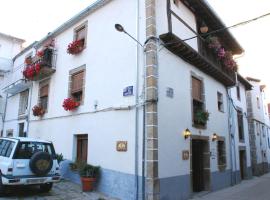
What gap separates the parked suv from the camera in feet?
23.2

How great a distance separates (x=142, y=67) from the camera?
26.9ft

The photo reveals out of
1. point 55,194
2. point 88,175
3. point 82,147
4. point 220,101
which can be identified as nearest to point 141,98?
point 88,175

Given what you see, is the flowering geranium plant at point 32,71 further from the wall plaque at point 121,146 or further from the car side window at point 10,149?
the wall plaque at point 121,146

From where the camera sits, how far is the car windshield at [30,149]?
24.4 feet

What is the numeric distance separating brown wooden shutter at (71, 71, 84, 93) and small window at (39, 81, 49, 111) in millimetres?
2438

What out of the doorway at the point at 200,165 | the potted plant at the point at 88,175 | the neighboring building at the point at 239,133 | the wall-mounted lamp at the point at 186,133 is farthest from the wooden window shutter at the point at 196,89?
the potted plant at the point at 88,175

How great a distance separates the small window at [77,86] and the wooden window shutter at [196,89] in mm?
4461

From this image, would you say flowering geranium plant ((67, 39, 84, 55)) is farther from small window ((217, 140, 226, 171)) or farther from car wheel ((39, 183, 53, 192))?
small window ((217, 140, 226, 171))

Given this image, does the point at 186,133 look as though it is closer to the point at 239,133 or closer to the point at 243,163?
the point at 239,133

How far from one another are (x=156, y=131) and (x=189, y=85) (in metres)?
3.06

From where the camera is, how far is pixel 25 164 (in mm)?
7336

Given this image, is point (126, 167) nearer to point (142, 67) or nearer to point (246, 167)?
point (142, 67)

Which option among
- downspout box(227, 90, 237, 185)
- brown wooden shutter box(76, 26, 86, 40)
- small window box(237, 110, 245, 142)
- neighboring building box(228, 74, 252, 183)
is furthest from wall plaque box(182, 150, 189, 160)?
small window box(237, 110, 245, 142)

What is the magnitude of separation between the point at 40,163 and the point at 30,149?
630 millimetres
